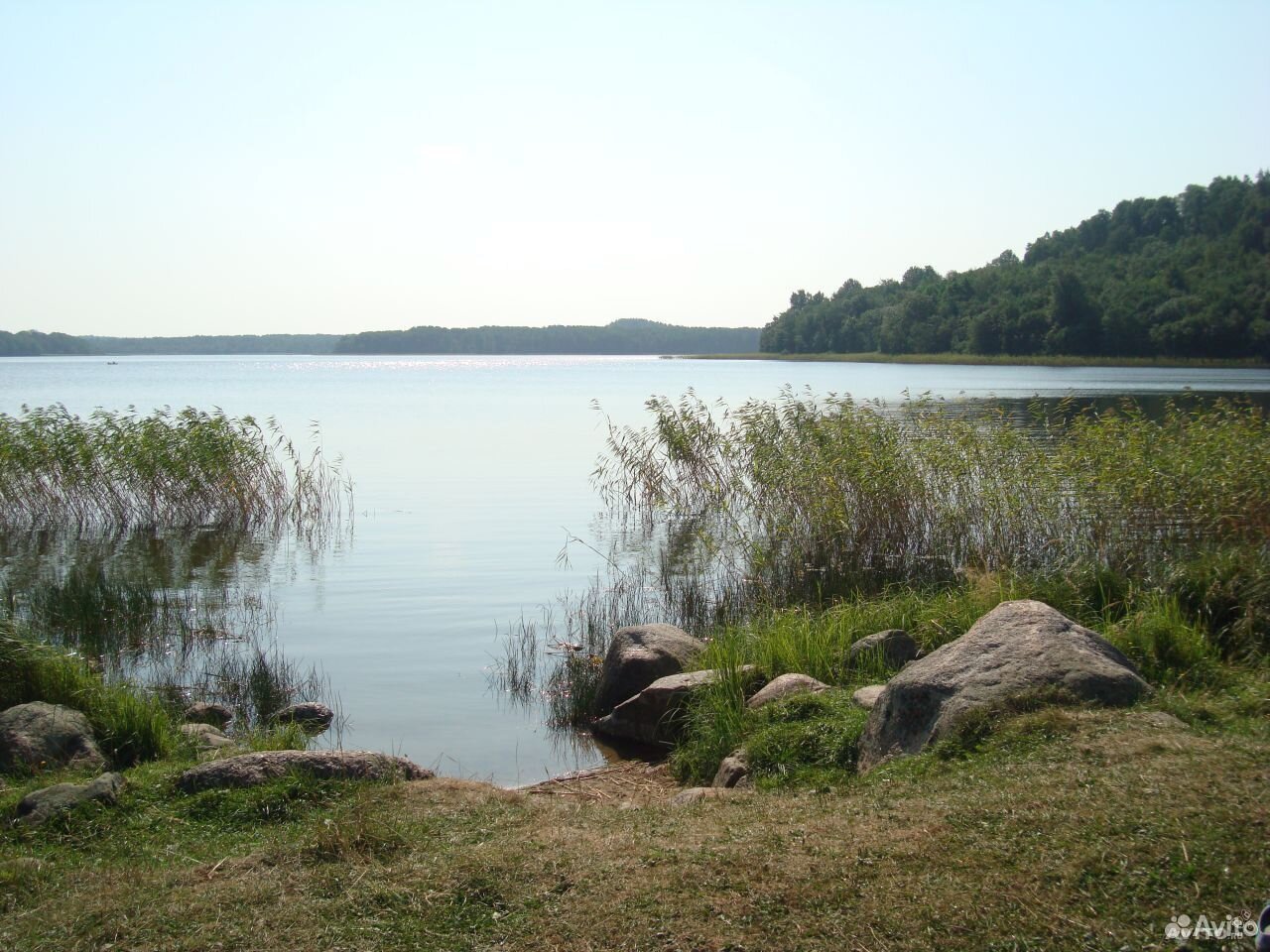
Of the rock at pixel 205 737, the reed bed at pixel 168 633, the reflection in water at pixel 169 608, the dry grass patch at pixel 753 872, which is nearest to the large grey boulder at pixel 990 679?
the dry grass patch at pixel 753 872

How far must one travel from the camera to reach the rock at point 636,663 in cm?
1083

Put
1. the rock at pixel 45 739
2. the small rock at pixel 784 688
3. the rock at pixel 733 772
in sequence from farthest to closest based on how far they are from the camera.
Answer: the small rock at pixel 784 688 < the rock at pixel 733 772 < the rock at pixel 45 739

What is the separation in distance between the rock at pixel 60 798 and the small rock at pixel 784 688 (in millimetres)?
4894

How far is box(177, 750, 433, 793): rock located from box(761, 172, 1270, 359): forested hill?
94954 mm

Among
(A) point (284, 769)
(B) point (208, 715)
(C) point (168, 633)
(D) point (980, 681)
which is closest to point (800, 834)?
(D) point (980, 681)

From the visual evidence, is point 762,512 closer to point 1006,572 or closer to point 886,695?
point 1006,572

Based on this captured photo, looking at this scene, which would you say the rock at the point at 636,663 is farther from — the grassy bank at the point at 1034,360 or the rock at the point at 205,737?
the grassy bank at the point at 1034,360

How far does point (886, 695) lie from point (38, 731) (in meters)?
6.28

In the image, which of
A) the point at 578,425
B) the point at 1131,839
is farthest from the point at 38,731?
the point at 578,425

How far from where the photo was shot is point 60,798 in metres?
6.31

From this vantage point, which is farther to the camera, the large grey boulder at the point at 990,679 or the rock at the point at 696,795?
the large grey boulder at the point at 990,679

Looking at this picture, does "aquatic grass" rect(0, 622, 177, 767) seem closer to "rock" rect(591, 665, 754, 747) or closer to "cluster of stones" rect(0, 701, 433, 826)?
"cluster of stones" rect(0, 701, 433, 826)

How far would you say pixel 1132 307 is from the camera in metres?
99.6

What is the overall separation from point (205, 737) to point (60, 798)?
248 cm
